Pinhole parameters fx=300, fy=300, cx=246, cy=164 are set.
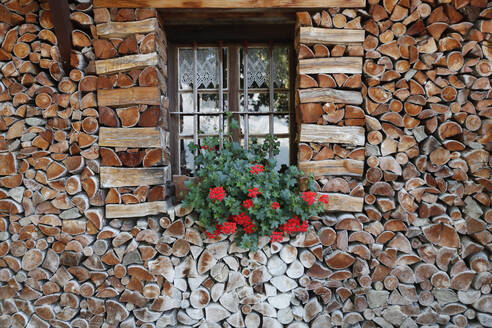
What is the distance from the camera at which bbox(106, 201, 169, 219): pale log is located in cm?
219

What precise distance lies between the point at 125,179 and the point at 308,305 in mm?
1613

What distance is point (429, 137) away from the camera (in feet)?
7.11

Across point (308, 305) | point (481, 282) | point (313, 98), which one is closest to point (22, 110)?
point (313, 98)

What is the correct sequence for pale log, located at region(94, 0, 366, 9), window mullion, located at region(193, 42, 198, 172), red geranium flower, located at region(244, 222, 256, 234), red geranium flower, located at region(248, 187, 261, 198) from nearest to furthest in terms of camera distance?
red geranium flower, located at region(248, 187, 261, 198) < red geranium flower, located at region(244, 222, 256, 234) < pale log, located at region(94, 0, 366, 9) < window mullion, located at region(193, 42, 198, 172)

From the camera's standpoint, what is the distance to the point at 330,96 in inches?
86.0

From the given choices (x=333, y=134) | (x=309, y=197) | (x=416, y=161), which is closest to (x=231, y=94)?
(x=333, y=134)

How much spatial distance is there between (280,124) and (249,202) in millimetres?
961

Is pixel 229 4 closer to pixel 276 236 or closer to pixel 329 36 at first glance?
pixel 329 36

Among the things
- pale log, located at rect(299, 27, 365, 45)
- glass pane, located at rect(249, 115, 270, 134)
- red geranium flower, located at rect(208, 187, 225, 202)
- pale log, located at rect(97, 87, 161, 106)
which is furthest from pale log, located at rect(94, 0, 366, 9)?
red geranium flower, located at rect(208, 187, 225, 202)

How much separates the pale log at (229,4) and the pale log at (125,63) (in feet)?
1.20

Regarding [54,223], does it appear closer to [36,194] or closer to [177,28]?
[36,194]

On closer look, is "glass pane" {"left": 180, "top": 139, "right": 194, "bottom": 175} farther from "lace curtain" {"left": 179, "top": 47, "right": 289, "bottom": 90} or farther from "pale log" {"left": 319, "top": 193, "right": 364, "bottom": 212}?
"pale log" {"left": 319, "top": 193, "right": 364, "bottom": 212}

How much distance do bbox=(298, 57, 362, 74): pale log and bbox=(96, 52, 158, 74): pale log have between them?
1.08 m

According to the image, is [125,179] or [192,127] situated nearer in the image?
[125,179]
